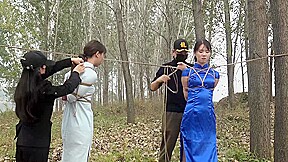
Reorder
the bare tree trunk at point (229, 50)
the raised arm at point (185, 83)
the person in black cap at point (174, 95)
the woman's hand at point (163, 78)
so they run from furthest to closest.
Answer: the bare tree trunk at point (229, 50) < the person in black cap at point (174, 95) < the woman's hand at point (163, 78) < the raised arm at point (185, 83)

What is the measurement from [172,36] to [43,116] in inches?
683

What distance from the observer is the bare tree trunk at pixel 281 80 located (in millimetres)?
4691

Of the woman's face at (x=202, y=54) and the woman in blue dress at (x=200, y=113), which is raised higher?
the woman's face at (x=202, y=54)

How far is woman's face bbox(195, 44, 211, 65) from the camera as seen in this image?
402 centimetres

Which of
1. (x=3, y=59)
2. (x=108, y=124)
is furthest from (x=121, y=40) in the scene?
(x=3, y=59)

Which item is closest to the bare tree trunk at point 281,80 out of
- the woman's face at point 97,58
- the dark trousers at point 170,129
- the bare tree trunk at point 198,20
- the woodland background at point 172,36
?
the woodland background at point 172,36

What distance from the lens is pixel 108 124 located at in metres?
13.3

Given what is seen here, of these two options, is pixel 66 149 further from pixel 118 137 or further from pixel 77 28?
pixel 77 28

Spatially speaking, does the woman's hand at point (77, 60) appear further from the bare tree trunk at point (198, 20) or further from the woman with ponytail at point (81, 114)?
the bare tree trunk at point (198, 20)

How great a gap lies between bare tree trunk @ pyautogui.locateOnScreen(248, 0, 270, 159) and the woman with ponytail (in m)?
3.15

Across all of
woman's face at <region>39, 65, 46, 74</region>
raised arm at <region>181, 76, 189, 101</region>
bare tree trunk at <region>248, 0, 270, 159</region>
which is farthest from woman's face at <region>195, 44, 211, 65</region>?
bare tree trunk at <region>248, 0, 270, 159</region>

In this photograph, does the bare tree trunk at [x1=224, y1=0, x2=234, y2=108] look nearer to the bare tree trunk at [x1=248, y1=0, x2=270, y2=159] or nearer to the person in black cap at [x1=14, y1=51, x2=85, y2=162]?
the bare tree trunk at [x1=248, y1=0, x2=270, y2=159]

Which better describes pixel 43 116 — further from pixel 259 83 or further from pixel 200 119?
pixel 259 83

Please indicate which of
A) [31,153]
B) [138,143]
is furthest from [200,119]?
[138,143]
